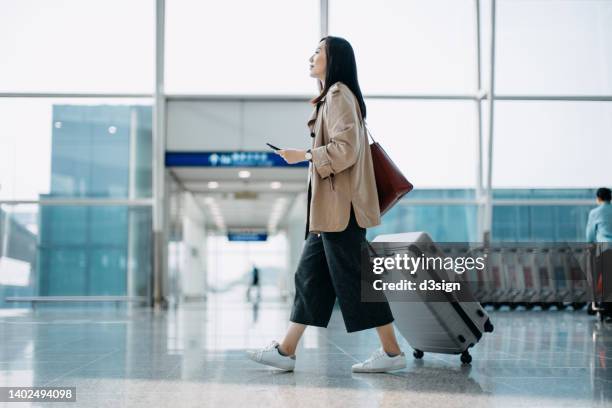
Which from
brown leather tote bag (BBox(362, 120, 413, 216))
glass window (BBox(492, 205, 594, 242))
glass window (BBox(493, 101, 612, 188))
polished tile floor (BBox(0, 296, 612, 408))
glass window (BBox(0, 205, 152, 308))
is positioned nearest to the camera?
polished tile floor (BBox(0, 296, 612, 408))

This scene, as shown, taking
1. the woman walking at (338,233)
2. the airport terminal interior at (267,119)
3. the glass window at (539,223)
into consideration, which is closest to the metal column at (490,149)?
the airport terminal interior at (267,119)

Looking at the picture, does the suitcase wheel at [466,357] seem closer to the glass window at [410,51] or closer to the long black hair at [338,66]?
the long black hair at [338,66]

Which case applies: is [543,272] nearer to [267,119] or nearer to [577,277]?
[577,277]

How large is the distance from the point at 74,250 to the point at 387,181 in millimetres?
8268

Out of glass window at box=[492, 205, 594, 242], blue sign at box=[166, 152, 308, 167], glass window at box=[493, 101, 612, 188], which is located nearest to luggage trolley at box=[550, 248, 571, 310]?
glass window at box=[492, 205, 594, 242]

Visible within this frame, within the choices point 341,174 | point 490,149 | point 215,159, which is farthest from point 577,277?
point 341,174

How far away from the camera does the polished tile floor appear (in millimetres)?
2391

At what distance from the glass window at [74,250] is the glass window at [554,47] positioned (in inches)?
242

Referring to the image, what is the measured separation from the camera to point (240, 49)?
10500mm

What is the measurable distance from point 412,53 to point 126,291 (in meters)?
5.81

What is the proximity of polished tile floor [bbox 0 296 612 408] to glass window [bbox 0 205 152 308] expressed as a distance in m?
5.39

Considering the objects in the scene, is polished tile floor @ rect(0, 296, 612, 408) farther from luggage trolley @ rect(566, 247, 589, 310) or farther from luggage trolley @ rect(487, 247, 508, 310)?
luggage trolley @ rect(487, 247, 508, 310)

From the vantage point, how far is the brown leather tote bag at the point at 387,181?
321 centimetres

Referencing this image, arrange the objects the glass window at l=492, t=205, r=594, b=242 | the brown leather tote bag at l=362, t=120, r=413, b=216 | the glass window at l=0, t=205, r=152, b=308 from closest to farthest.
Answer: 1. the brown leather tote bag at l=362, t=120, r=413, b=216
2. the glass window at l=0, t=205, r=152, b=308
3. the glass window at l=492, t=205, r=594, b=242
